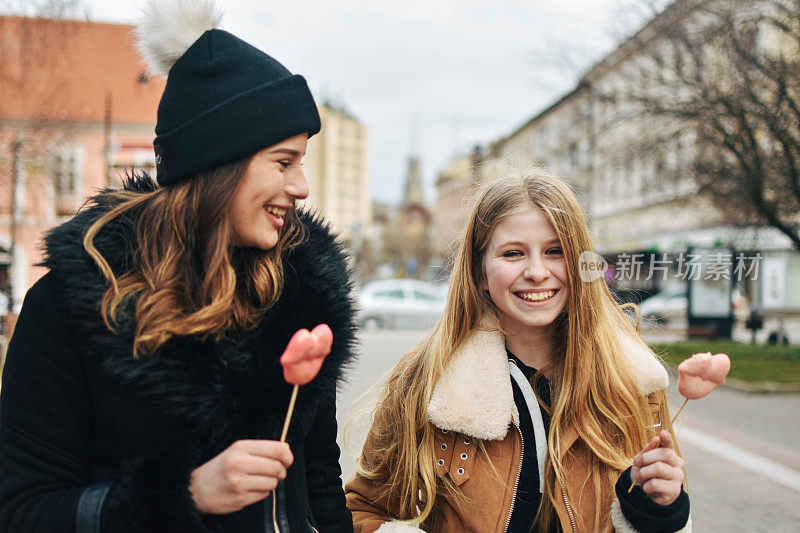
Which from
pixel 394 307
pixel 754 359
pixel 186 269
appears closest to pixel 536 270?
pixel 186 269

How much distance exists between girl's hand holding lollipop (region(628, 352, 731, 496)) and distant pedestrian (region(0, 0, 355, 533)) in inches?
34.1

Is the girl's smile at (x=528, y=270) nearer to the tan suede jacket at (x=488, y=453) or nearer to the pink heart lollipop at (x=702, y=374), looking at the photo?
the tan suede jacket at (x=488, y=453)

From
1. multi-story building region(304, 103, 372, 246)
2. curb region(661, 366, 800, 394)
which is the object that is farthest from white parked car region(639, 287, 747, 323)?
multi-story building region(304, 103, 372, 246)

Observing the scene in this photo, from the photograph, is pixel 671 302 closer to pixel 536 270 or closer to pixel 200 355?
pixel 536 270

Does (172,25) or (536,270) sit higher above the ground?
(172,25)

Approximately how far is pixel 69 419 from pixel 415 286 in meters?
22.1

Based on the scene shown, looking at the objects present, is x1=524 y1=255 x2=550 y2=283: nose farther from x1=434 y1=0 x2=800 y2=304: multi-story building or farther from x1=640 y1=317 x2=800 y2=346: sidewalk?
x1=640 y1=317 x2=800 y2=346: sidewalk

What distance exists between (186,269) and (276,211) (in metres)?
0.26

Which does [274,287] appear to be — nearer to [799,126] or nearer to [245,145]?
[245,145]

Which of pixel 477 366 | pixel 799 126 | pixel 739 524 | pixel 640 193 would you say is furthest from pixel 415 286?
pixel 477 366

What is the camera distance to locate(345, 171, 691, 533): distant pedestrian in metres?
2.23

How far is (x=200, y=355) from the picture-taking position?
170 centimetres

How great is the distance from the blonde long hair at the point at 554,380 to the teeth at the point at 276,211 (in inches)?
34.8

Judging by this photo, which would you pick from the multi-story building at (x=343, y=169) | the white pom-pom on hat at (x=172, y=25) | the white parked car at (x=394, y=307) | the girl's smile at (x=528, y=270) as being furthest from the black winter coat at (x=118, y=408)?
the multi-story building at (x=343, y=169)
